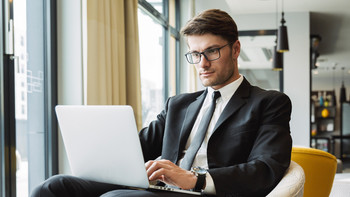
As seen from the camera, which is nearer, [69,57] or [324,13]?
[69,57]

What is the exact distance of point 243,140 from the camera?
130cm

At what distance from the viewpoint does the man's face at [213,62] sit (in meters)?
1.40

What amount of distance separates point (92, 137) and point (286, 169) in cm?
70

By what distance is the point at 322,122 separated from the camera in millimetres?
14195

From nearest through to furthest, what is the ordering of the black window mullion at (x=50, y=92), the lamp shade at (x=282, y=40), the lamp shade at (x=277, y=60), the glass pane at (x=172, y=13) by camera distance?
1. the black window mullion at (x=50, y=92)
2. the lamp shade at (x=282, y=40)
3. the lamp shade at (x=277, y=60)
4. the glass pane at (x=172, y=13)

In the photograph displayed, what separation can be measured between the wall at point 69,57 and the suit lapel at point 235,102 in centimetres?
134

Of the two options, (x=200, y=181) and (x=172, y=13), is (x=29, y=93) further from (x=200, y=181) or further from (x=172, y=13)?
(x=172, y=13)

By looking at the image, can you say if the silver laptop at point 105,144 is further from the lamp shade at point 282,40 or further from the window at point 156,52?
the lamp shade at point 282,40

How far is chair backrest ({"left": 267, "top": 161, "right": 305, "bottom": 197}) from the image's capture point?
3.61 feet

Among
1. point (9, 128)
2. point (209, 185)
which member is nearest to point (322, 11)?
point (9, 128)

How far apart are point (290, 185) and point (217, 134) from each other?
321 mm

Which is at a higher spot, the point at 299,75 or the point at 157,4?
the point at 157,4

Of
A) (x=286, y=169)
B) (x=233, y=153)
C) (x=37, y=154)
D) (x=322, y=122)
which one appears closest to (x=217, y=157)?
(x=233, y=153)

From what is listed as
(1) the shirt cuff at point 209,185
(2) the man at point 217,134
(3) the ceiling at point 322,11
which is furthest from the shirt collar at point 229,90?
(3) the ceiling at point 322,11
